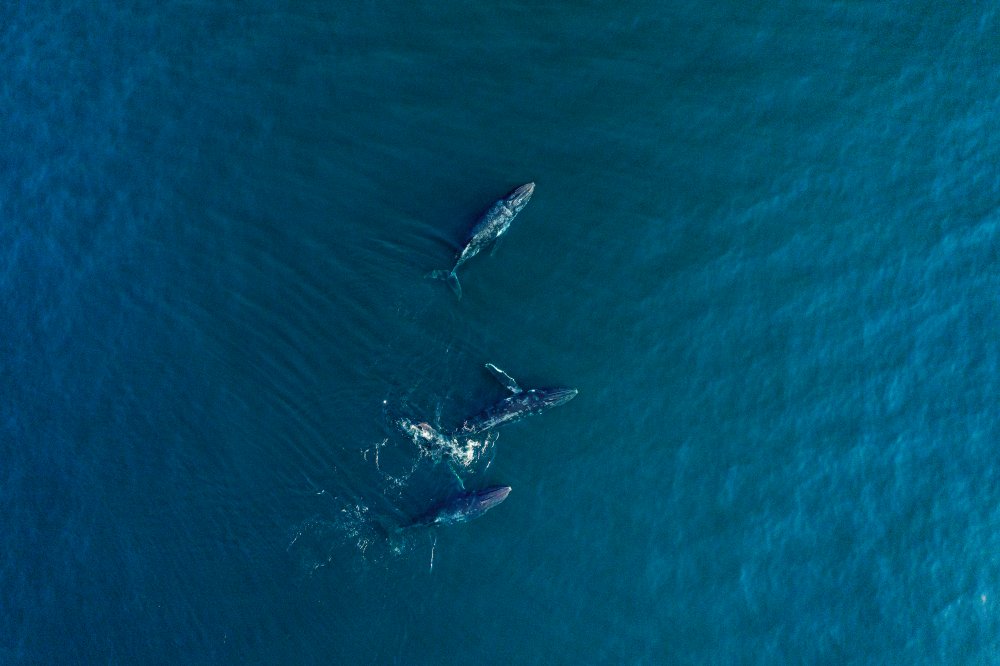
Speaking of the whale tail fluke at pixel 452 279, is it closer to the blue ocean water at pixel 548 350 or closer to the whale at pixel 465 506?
the blue ocean water at pixel 548 350

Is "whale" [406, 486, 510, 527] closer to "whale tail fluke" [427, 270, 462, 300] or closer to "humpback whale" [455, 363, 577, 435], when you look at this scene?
"humpback whale" [455, 363, 577, 435]

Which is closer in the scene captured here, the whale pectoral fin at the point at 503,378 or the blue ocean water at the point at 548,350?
the blue ocean water at the point at 548,350

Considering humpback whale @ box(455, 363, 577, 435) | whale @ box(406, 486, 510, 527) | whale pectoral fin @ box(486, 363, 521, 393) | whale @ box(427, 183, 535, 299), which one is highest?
whale @ box(427, 183, 535, 299)

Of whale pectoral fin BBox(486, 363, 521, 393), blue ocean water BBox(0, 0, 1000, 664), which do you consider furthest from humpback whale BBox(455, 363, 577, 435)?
blue ocean water BBox(0, 0, 1000, 664)

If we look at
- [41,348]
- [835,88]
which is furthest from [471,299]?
[41,348]

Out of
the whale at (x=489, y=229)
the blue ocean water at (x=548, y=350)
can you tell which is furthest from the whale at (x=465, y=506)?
the whale at (x=489, y=229)

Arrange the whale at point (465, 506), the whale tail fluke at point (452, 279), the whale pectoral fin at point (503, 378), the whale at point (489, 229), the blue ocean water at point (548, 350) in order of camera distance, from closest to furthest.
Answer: the blue ocean water at point (548, 350) < the whale at point (465, 506) < the whale pectoral fin at point (503, 378) < the whale at point (489, 229) < the whale tail fluke at point (452, 279)
